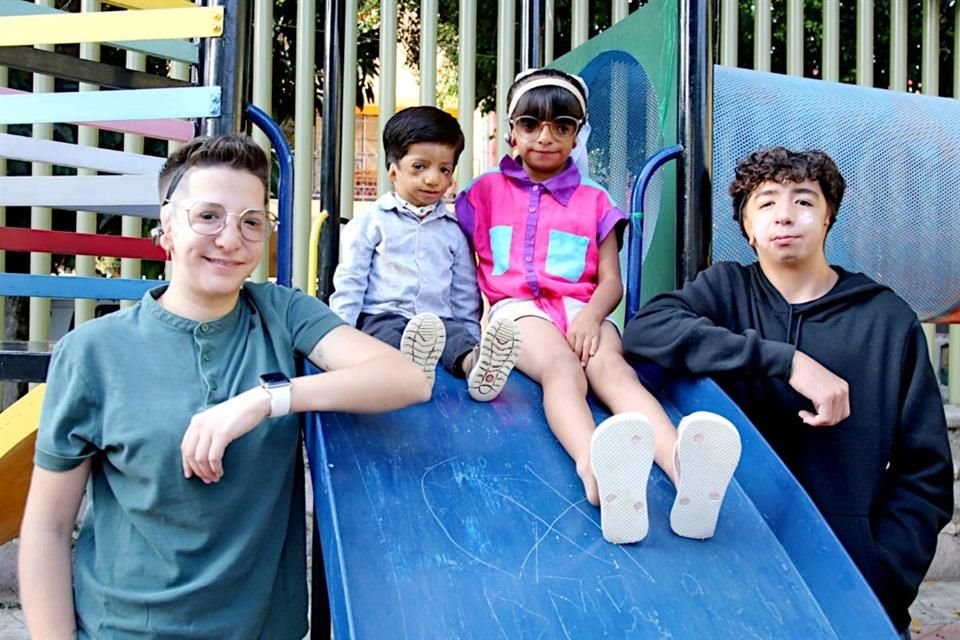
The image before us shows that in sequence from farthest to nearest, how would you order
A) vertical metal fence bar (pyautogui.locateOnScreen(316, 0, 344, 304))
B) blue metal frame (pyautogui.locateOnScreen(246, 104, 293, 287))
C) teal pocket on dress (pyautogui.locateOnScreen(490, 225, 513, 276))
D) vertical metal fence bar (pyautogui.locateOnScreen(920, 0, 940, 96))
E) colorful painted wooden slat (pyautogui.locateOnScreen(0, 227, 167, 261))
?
vertical metal fence bar (pyautogui.locateOnScreen(920, 0, 940, 96)) → colorful painted wooden slat (pyautogui.locateOnScreen(0, 227, 167, 261)) → vertical metal fence bar (pyautogui.locateOnScreen(316, 0, 344, 304)) → teal pocket on dress (pyautogui.locateOnScreen(490, 225, 513, 276)) → blue metal frame (pyautogui.locateOnScreen(246, 104, 293, 287))

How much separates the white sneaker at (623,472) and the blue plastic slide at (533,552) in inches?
1.8

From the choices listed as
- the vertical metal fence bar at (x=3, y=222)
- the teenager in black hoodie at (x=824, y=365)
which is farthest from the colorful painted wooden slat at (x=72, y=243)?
the teenager in black hoodie at (x=824, y=365)

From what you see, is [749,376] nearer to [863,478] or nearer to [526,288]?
[863,478]

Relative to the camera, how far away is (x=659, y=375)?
7.88 ft

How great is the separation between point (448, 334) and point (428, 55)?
2569 mm

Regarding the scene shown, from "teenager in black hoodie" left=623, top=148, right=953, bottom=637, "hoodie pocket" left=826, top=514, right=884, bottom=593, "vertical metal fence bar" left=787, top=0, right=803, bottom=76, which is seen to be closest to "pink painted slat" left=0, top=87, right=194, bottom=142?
"teenager in black hoodie" left=623, top=148, right=953, bottom=637

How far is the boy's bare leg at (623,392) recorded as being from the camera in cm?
204

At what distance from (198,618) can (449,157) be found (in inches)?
60.7

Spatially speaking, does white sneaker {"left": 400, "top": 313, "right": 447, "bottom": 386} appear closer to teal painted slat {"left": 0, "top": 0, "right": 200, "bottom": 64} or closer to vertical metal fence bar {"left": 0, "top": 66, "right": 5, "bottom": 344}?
teal painted slat {"left": 0, "top": 0, "right": 200, "bottom": 64}

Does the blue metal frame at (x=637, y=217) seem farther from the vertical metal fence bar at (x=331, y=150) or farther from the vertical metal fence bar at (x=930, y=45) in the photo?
the vertical metal fence bar at (x=930, y=45)

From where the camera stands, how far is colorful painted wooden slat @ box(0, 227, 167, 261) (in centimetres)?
319

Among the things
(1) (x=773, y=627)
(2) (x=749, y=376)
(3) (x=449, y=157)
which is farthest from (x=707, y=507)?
(3) (x=449, y=157)

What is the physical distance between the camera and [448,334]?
8.18ft

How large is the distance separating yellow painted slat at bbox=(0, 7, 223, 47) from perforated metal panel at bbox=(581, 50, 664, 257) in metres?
1.54
